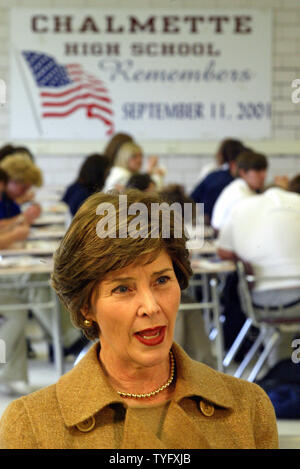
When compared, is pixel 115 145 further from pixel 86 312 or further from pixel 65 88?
pixel 86 312

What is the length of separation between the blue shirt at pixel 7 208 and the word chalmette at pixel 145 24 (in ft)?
2.99

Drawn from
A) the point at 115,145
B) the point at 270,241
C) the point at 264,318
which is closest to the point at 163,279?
the point at 270,241

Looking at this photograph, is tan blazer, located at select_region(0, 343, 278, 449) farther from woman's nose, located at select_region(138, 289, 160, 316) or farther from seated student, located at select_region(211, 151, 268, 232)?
seated student, located at select_region(211, 151, 268, 232)

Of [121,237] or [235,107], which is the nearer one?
[121,237]

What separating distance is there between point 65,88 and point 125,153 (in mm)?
643

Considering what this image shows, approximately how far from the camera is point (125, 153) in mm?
5832

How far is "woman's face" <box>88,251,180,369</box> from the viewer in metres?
1.08

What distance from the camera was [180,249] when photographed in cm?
116

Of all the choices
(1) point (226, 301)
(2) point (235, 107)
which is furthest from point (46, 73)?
(1) point (226, 301)

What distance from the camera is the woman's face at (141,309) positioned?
108cm
